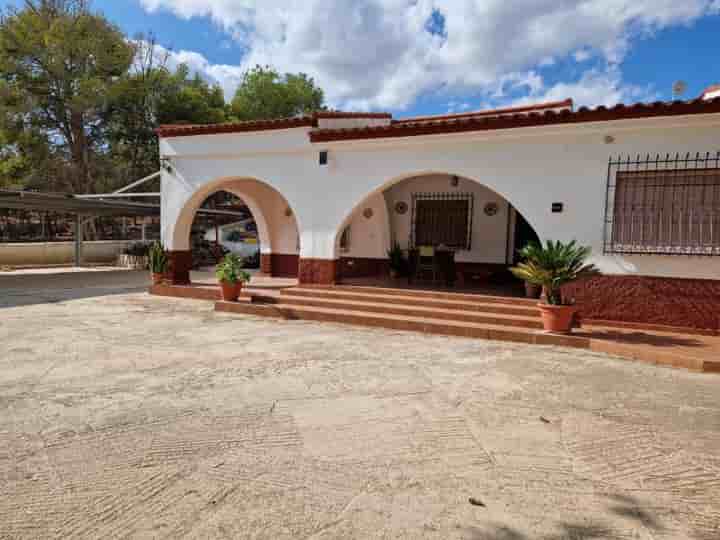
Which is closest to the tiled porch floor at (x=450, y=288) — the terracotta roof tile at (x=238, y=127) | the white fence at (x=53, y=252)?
the terracotta roof tile at (x=238, y=127)

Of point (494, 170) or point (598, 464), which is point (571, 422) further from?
point (494, 170)

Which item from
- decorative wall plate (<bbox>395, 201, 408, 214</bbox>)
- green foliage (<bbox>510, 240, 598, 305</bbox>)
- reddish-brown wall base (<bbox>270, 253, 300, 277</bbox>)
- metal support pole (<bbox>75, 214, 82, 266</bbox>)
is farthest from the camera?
metal support pole (<bbox>75, 214, 82, 266</bbox>)

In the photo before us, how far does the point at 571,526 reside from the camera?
2.52m

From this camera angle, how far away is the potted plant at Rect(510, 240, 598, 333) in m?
6.73

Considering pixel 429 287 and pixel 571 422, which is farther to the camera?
pixel 429 287

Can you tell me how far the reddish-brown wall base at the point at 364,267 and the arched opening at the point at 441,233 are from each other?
0.09 ft

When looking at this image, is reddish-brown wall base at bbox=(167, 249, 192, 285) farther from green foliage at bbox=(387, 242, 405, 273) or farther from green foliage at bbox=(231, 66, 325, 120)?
green foliage at bbox=(231, 66, 325, 120)

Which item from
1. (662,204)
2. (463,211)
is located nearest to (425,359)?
(662,204)

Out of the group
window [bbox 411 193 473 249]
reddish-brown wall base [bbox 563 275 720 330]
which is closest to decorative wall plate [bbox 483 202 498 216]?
window [bbox 411 193 473 249]

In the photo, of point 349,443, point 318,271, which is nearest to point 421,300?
point 318,271

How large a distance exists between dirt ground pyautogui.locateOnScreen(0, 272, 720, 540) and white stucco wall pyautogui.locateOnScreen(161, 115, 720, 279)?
2.38 metres

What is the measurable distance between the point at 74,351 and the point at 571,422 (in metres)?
6.07

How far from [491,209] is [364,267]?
11.6 feet

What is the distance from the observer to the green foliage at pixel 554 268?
6719 mm
